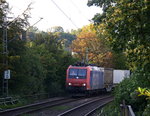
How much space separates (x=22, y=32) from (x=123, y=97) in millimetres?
13312

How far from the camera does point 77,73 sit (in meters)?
31.5

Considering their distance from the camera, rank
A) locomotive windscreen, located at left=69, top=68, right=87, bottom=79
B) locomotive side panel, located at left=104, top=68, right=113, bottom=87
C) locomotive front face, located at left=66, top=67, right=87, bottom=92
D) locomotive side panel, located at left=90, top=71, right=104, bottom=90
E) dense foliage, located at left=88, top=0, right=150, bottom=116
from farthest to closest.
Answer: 1. locomotive side panel, located at left=104, top=68, right=113, bottom=87
2. locomotive side panel, located at left=90, top=71, right=104, bottom=90
3. locomotive windscreen, located at left=69, top=68, right=87, bottom=79
4. locomotive front face, located at left=66, top=67, right=87, bottom=92
5. dense foliage, located at left=88, top=0, right=150, bottom=116

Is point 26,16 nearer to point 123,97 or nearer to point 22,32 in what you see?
point 22,32

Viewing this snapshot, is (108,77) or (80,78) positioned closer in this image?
(80,78)

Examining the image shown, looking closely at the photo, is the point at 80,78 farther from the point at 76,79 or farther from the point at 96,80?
the point at 96,80

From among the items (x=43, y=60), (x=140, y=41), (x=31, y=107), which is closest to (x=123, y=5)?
(x=140, y=41)

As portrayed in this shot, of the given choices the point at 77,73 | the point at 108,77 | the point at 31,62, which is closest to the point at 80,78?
the point at 77,73

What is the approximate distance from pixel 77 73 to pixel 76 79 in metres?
0.62

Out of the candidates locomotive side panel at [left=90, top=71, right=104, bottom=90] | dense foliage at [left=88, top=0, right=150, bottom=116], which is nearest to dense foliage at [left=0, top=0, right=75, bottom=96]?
locomotive side panel at [left=90, top=71, right=104, bottom=90]

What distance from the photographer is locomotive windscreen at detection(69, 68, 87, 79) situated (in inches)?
1233

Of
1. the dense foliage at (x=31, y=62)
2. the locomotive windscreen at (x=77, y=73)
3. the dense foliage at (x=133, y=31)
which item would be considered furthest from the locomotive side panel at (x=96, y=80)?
the dense foliage at (x=133, y=31)

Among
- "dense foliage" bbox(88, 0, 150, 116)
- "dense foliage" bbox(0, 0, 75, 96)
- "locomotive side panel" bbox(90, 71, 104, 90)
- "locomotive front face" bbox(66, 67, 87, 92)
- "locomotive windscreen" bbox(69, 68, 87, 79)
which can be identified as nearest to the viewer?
"dense foliage" bbox(88, 0, 150, 116)

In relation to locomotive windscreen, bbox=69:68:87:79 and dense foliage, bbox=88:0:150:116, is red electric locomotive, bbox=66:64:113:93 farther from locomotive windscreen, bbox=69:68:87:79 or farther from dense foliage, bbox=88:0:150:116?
dense foliage, bbox=88:0:150:116

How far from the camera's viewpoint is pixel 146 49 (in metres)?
8.71
